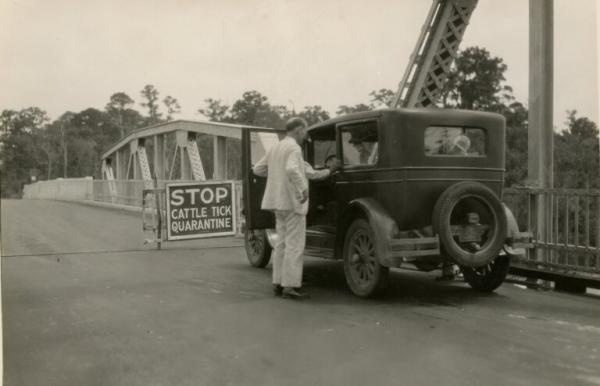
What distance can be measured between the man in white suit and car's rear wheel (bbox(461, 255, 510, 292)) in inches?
77.3

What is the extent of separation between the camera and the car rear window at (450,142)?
632 cm

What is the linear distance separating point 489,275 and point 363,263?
155 cm

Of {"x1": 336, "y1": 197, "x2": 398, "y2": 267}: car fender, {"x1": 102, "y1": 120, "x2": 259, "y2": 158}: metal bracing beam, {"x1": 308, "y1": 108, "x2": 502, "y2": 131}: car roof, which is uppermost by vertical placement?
{"x1": 102, "y1": 120, "x2": 259, "y2": 158}: metal bracing beam

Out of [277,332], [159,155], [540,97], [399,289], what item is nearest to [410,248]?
[399,289]

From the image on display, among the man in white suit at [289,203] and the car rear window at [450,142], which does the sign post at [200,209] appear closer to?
the man in white suit at [289,203]

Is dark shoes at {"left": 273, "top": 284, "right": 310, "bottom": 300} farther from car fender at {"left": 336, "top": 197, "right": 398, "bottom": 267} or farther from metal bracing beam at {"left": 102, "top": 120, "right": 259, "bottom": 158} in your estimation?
metal bracing beam at {"left": 102, "top": 120, "right": 259, "bottom": 158}

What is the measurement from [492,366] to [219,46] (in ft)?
17.2

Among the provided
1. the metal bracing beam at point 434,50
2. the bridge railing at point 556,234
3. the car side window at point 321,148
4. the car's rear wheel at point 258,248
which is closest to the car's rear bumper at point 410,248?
the car side window at point 321,148

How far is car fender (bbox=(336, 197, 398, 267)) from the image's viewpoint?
19.2 feet

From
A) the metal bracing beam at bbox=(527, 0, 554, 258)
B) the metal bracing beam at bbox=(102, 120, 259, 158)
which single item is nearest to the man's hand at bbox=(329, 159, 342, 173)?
the metal bracing beam at bbox=(527, 0, 554, 258)

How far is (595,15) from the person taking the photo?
205 inches

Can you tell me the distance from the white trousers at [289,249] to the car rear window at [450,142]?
1.58 m

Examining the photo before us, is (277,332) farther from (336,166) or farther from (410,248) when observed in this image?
(336,166)

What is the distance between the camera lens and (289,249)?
20.6ft
